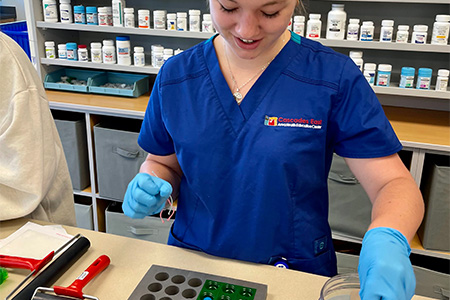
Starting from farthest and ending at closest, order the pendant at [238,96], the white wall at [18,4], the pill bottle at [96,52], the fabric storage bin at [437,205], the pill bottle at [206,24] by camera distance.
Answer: the white wall at [18,4] < the pill bottle at [96,52] < the pill bottle at [206,24] < the fabric storage bin at [437,205] < the pendant at [238,96]

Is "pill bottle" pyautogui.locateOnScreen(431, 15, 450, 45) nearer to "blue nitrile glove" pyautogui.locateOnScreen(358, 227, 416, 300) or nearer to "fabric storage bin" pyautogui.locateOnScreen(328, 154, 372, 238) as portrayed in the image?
"fabric storage bin" pyautogui.locateOnScreen(328, 154, 372, 238)

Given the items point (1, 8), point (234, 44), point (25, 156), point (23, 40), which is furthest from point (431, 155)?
point (1, 8)

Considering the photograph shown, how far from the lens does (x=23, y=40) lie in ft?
8.17

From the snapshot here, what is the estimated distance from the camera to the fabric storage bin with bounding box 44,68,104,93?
2.30 metres

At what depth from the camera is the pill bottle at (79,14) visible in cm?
220

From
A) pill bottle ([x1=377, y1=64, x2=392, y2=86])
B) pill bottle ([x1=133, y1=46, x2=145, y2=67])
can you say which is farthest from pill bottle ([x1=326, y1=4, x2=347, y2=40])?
pill bottle ([x1=133, y1=46, x2=145, y2=67])

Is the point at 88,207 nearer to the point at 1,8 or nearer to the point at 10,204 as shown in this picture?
the point at 10,204

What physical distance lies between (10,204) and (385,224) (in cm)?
85

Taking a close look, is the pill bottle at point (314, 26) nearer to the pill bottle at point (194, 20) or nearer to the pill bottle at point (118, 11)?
the pill bottle at point (194, 20)

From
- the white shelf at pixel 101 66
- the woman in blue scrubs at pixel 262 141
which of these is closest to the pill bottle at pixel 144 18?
the white shelf at pixel 101 66

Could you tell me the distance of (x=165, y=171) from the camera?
110 centimetres

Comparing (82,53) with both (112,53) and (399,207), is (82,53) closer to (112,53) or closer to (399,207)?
(112,53)

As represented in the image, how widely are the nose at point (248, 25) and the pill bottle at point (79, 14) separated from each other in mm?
1608

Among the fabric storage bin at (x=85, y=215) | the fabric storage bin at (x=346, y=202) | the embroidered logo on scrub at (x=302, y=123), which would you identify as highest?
the embroidered logo on scrub at (x=302, y=123)
